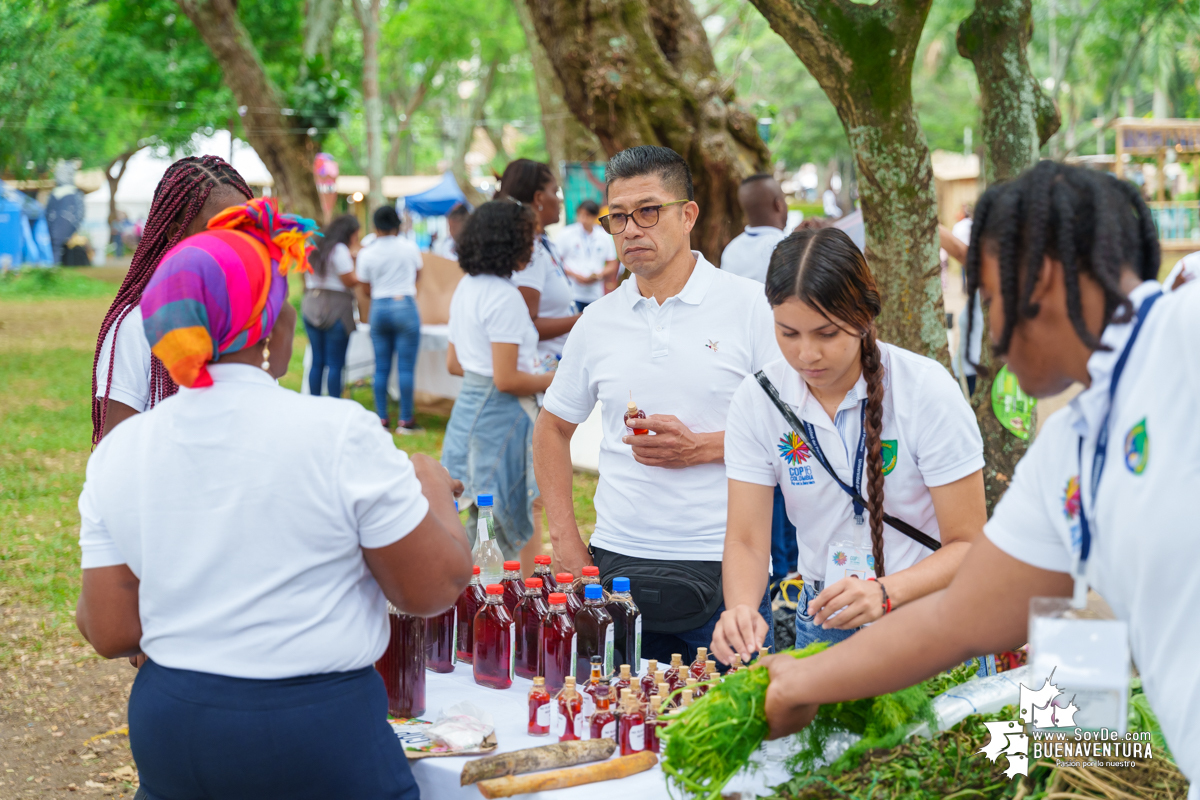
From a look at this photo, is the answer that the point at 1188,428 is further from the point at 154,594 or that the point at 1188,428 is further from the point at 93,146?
the point at 93,146

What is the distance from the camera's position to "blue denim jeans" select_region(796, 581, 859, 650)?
253 centimetres

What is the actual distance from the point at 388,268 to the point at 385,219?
47cm

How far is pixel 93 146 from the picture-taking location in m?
34.8

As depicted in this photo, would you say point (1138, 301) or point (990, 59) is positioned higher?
point (990, 59)

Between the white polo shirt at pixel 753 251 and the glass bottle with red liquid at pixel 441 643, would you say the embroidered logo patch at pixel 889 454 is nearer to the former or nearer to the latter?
the glass bottle with red liquid at pixel 441 643

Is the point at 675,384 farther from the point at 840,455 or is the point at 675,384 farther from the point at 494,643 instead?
the point at 494,643

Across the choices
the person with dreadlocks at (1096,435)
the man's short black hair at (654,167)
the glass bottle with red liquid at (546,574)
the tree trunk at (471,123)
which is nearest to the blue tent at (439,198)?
the tree trunk at (471,123)

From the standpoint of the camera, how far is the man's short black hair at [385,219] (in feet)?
30.9

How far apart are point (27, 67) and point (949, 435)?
56.5 feet

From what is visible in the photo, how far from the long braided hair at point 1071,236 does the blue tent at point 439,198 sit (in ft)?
70.0

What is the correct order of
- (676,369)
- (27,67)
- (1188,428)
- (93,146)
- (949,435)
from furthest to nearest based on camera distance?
1. (93,146)
2. (27,67)
3. (676,369)
4. (949,435)
5. (1188,428)

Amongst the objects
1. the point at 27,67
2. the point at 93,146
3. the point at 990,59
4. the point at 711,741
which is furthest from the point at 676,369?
the point at 93,146

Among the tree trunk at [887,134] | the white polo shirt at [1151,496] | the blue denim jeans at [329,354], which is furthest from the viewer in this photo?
the blue denim jeans at [329,354]

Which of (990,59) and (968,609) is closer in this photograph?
(968,609)
